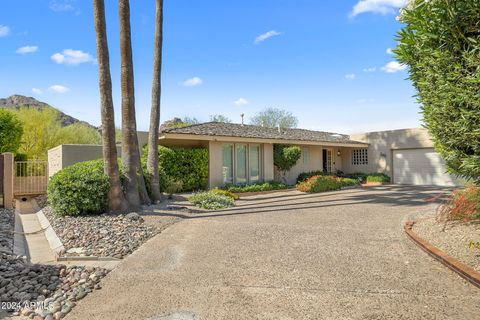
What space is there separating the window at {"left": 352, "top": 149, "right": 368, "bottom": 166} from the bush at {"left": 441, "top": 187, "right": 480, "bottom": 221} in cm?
1828

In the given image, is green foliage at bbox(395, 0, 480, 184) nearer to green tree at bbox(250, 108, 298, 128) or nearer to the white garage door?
the white garage door

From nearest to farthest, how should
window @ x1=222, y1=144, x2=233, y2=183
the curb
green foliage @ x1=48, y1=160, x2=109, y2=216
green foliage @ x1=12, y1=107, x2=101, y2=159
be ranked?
1. the curb
2. green foliage @ x1=48, y1=160, x2=109, y2=216
3. window @ x1=222, y1=144, x2=233, y2=183
4. green foliage @ x1=12, y1=107, x2=101, y2=159

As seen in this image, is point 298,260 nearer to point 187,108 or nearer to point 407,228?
point 407,228

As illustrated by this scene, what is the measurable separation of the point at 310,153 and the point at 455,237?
54.8ft

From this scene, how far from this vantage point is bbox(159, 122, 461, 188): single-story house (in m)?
17.2

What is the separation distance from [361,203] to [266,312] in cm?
1053

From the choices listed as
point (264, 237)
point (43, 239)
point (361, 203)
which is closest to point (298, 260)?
point (264, 237)

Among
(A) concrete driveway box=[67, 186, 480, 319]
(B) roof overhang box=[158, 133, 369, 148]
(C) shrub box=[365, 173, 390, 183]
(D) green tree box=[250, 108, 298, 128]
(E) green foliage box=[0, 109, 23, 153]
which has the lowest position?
(A) concrete driveway box=[67, 186, 480, 319]

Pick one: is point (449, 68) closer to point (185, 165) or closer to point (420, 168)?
point (185, 165)

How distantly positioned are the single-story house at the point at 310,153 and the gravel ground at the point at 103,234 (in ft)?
24.0

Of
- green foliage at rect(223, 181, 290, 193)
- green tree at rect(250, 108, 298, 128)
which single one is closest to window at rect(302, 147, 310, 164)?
green foliage at rect(223, 181, 290, 193)

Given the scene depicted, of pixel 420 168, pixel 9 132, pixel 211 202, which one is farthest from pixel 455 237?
pixel 9 132

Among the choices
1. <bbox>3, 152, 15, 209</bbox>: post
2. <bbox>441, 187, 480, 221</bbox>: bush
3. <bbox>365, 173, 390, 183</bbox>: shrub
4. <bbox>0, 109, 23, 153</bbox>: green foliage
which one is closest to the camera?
<bbox>441, 187, 480, 221</bbox>: bush

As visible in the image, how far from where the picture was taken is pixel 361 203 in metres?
12.8
